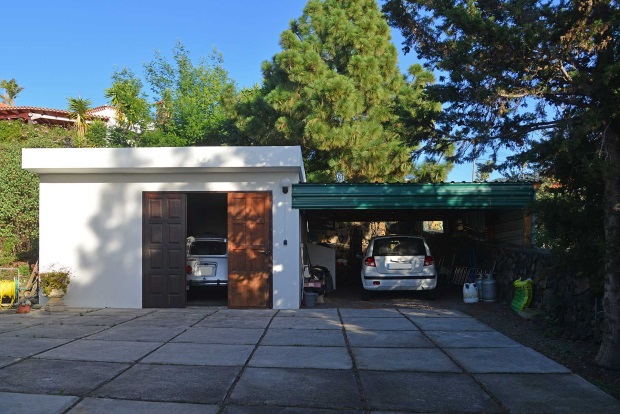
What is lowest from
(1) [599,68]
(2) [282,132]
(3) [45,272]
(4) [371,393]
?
(4) [371,393]

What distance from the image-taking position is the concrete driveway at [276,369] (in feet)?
15.9

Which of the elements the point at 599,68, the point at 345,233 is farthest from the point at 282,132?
the point at 599,68

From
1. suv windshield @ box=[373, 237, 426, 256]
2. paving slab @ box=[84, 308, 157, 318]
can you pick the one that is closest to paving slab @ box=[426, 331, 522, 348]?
suv windshield @ box=[373, 237, 426, 256]

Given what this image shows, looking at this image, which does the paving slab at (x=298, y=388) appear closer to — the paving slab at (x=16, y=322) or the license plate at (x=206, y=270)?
the paving slab at (x=16, y=322)

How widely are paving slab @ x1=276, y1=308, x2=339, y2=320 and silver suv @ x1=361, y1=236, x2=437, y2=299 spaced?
1.61m

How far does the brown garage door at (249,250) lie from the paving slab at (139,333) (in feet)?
8.30

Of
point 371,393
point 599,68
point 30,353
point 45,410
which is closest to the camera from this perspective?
point 45,410

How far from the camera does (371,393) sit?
5207 millimetres

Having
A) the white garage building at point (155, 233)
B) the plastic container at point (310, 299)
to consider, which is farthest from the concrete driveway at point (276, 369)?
the plastic container at point (310, 299)

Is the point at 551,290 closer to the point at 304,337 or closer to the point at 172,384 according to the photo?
the point at 304,337

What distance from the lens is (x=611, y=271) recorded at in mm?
6105

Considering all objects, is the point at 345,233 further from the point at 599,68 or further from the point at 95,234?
the point at 599,68

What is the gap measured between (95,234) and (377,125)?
9414mm

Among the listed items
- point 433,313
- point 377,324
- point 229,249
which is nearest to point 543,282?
point 433,313
